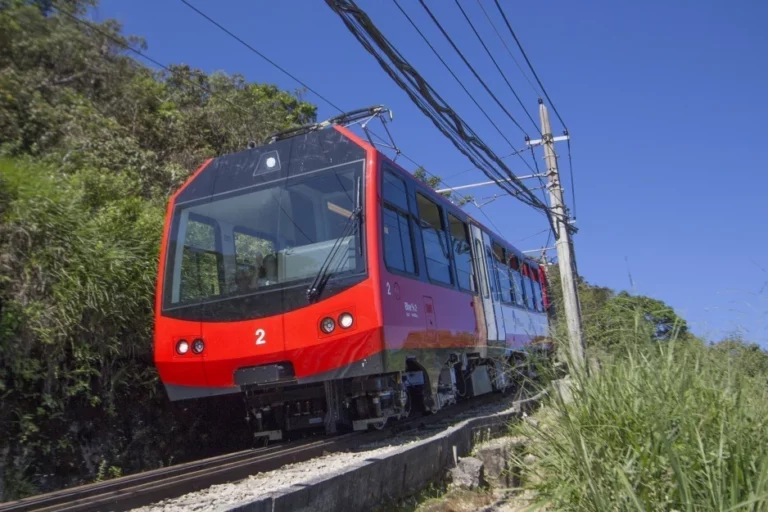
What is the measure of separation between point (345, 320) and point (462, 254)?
11.5ft

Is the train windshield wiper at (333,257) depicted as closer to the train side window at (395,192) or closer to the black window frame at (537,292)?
the train side window at (395,192)

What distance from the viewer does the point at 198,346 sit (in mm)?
6484

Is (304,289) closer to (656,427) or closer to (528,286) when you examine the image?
(656,427)

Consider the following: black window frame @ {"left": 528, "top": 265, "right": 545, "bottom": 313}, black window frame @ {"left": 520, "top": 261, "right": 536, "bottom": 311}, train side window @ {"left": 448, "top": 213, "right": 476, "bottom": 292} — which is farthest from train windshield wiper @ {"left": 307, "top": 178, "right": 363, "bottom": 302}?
black window frame @ {"left": 528, "top": 265, "right": 545, "bottom": 313}

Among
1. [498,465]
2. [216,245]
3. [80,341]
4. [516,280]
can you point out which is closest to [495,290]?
[516,280]

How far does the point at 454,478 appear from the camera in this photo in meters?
5.20

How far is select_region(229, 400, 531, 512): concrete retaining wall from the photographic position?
3469 mm

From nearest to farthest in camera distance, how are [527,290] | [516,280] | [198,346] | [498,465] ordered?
1. [498,465]
2. [198,346]
3. [516,280]
4. [527,290]

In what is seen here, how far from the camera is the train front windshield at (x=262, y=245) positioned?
20.7 feet

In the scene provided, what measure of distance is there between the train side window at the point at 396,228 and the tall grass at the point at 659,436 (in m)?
2.47

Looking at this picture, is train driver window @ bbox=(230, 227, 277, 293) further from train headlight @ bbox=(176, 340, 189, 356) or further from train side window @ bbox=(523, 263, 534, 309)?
train side window @ bbox=(523, 263, 534, 309)

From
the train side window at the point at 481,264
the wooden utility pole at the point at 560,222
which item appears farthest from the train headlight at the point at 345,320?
the wooden utility pole at the point at 560,222

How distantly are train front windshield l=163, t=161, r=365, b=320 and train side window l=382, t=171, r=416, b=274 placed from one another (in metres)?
0.37

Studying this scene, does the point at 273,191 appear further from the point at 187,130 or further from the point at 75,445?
the point at 187,130
